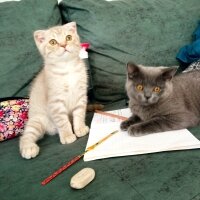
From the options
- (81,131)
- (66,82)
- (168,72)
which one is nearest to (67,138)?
(81,131)

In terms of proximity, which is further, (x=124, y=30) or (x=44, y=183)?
(x=124, y=30)

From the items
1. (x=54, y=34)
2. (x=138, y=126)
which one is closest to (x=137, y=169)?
(x=138, y=126)

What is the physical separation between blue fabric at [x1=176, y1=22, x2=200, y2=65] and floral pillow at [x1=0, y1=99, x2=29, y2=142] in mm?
966

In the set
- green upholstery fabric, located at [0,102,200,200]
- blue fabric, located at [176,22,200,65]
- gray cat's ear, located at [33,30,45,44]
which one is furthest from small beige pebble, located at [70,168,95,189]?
blue fabric, located at [176,22,200,65]

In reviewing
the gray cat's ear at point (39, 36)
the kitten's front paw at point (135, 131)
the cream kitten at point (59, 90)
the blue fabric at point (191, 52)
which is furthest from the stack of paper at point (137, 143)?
the blue fabric at point (191, 52)

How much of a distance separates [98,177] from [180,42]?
1.09 m

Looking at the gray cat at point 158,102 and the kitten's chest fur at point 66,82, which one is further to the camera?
the kitten's chest fur at point 66,82

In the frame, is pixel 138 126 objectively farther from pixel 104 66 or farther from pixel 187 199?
pixel 104 66

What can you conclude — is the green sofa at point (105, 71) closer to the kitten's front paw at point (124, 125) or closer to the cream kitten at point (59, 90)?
the cream kitten at point (59, 90)

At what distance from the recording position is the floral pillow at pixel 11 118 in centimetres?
120

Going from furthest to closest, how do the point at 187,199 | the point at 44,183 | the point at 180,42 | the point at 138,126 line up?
the point at 180,42, the point at 138,126, the point at 44,183, the point at 187,199

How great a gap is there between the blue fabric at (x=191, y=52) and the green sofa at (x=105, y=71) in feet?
0.14

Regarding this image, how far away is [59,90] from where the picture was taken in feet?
4.06

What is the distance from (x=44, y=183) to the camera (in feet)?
2.72
